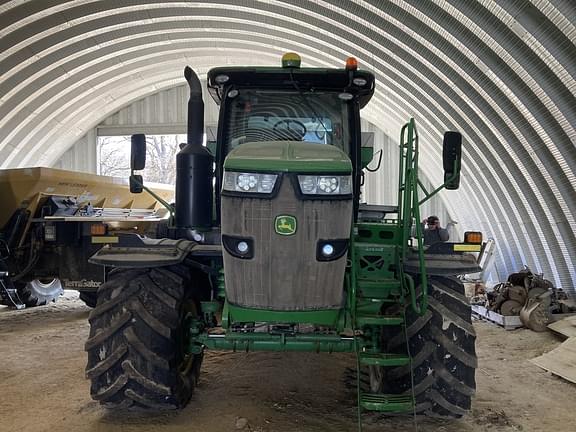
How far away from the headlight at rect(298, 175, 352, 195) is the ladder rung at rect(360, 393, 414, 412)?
1337 mm

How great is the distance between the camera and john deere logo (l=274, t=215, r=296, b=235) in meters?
3.08

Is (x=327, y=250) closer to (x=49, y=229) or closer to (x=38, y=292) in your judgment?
(x=49, y=229)

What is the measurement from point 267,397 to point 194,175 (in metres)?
1.88

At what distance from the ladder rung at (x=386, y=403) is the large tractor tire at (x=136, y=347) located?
1.36 meters

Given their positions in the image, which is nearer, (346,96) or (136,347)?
(136,347)

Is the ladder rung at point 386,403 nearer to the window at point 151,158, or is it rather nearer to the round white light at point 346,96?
the round white light at point 346,96

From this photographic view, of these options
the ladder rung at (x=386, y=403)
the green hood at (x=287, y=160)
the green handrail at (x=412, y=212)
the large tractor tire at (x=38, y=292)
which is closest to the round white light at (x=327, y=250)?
the green hood at (x=287, y=160)

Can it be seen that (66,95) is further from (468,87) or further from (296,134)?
(296,134)

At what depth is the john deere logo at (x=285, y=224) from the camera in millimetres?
3084

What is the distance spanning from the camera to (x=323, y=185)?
10.1 feet

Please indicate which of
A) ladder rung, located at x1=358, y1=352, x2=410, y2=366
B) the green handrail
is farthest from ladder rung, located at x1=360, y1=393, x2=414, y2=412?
the green handrail

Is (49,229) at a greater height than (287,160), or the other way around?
(287,160)

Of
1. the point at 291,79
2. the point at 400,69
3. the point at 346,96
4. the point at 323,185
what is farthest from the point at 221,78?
the point at 400,69

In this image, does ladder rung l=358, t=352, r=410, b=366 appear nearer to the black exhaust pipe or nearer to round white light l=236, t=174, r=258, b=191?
round white light l=236, t=174, r=258, b=191
